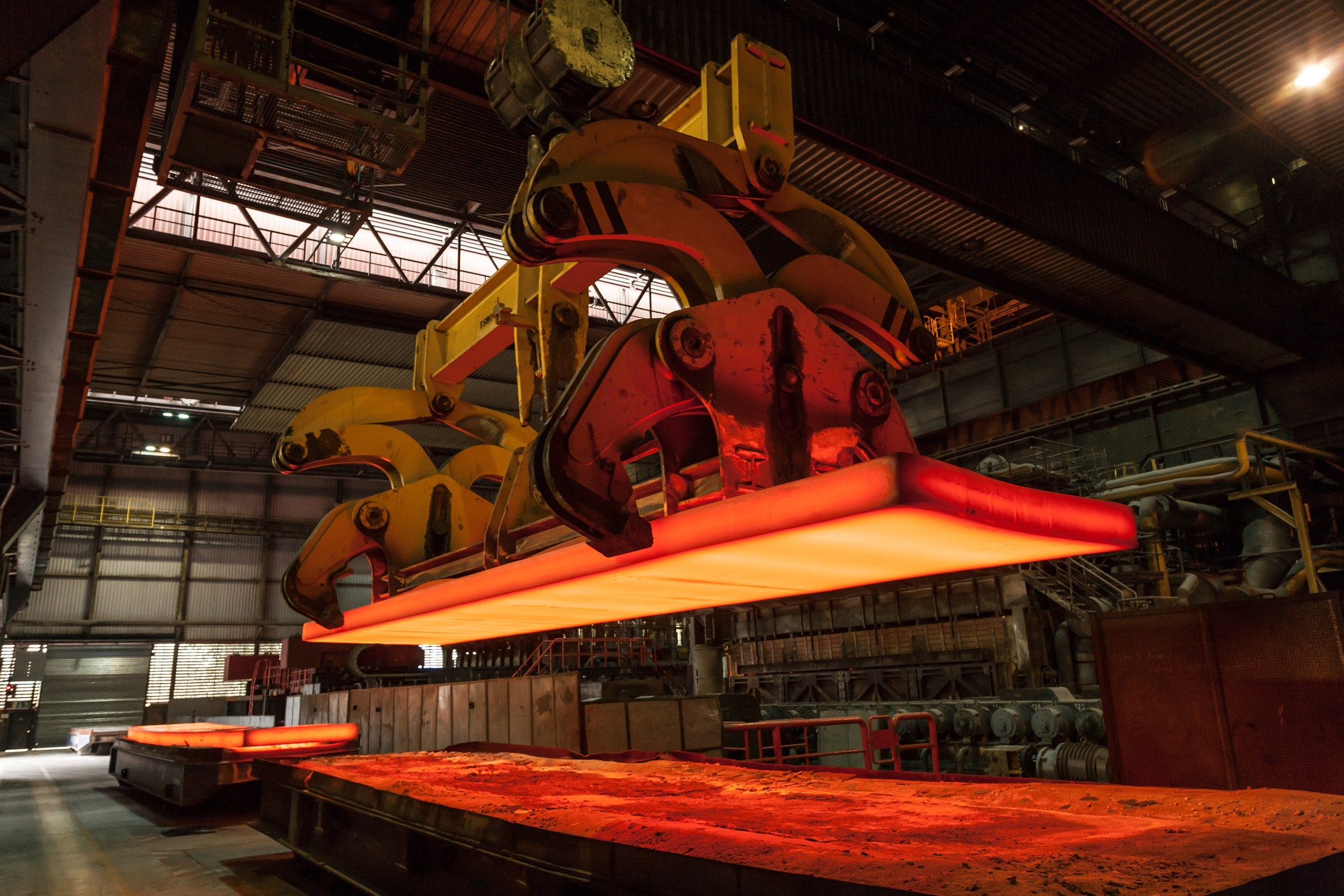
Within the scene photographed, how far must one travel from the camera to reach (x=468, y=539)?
4.32 meters

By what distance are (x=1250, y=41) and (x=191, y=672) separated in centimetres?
2927

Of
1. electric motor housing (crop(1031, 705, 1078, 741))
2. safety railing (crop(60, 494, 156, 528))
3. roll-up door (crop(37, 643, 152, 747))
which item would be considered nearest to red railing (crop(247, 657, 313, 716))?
roll-up door (crop(37, 643, 152, 747))

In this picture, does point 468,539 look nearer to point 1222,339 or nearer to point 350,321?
point 1222,339

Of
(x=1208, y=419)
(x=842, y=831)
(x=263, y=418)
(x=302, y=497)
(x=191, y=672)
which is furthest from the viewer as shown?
(x=302, y=497)

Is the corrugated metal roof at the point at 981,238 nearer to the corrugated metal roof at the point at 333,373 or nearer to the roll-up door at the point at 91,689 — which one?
the corrugated metal roof at the point at 333,373

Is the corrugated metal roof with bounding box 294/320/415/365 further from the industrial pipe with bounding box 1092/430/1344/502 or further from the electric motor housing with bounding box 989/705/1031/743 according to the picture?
the industrial pipe with bounding box 1092/430/1344/502

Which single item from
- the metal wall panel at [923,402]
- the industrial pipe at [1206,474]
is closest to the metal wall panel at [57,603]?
the metal wall panel at [923,402]

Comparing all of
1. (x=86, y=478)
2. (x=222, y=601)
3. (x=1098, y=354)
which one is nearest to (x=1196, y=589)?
(x=1098, y=354)

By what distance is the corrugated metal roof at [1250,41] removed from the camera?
6.13 meters

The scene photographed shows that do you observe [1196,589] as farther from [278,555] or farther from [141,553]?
[141,553]

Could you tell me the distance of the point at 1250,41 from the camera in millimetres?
6504

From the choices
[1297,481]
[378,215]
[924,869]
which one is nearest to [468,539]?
[924,869]

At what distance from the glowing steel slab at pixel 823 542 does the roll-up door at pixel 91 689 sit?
28046 millimetres

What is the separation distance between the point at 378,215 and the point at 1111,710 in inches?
592
